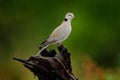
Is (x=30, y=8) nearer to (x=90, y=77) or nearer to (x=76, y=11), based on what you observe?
(x=76, y=11)

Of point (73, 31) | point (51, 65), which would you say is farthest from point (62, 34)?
point (73, 31)

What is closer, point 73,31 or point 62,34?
point 62,34

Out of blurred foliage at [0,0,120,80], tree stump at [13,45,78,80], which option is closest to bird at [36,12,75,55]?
tree stump at [13,45,78,80]

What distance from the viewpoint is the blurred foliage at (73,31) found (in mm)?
6562

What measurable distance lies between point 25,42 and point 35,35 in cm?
13

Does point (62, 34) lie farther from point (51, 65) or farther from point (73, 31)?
point (73, 31)

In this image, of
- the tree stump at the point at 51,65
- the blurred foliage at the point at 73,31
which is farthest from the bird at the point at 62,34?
the blurred foliage at the point at 73,31

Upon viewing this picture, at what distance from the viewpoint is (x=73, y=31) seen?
6.98 metres

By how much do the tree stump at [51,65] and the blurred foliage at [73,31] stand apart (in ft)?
9.85

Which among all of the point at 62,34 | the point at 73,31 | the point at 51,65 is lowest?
the point at 51,65

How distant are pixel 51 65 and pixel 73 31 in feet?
12.0

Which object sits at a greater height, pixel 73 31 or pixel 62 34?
pixel 73 31

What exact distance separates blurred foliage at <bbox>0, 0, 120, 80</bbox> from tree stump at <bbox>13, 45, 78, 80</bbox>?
3.00 meters

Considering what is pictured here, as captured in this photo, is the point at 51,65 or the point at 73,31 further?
the point at 73,31
